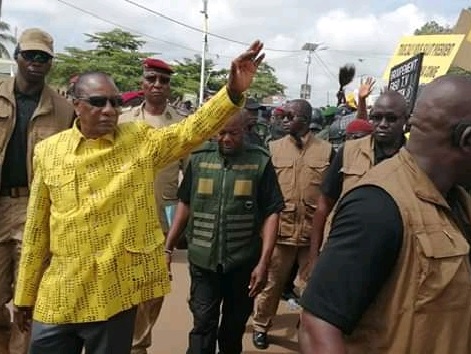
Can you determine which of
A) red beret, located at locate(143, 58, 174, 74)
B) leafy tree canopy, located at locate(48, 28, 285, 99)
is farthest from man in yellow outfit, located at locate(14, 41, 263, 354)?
leafy tree canopy, located at locate(48, 28, 285, 99)

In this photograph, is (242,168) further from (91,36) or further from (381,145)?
(91,36)

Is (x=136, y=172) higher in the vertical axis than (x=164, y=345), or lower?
higher

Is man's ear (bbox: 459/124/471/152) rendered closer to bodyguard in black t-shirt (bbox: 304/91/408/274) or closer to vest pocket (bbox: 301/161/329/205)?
bodyguard in black t-shirt (bbox: 304/91/408/274)

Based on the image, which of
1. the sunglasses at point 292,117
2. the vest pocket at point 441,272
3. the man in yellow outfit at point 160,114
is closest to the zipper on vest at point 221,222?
the man in yellow outfit at point 160,114

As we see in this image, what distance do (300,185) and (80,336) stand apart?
2962 mm

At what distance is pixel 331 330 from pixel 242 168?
2.36 m

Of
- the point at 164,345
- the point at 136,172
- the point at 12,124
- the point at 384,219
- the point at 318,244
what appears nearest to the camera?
the point at 384,219

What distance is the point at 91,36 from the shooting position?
1587 inches

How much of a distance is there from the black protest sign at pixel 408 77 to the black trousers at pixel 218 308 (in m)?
1.87

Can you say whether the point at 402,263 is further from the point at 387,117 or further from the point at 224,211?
the point at 387,117

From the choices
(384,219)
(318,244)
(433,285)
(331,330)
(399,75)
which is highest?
(399,75)

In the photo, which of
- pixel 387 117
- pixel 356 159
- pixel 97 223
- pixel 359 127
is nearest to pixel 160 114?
pixel 356 159

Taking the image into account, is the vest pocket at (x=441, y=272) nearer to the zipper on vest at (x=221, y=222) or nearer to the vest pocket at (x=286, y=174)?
the zipper on vest at (x=221, y=222)

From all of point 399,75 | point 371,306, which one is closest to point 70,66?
point 399,75
